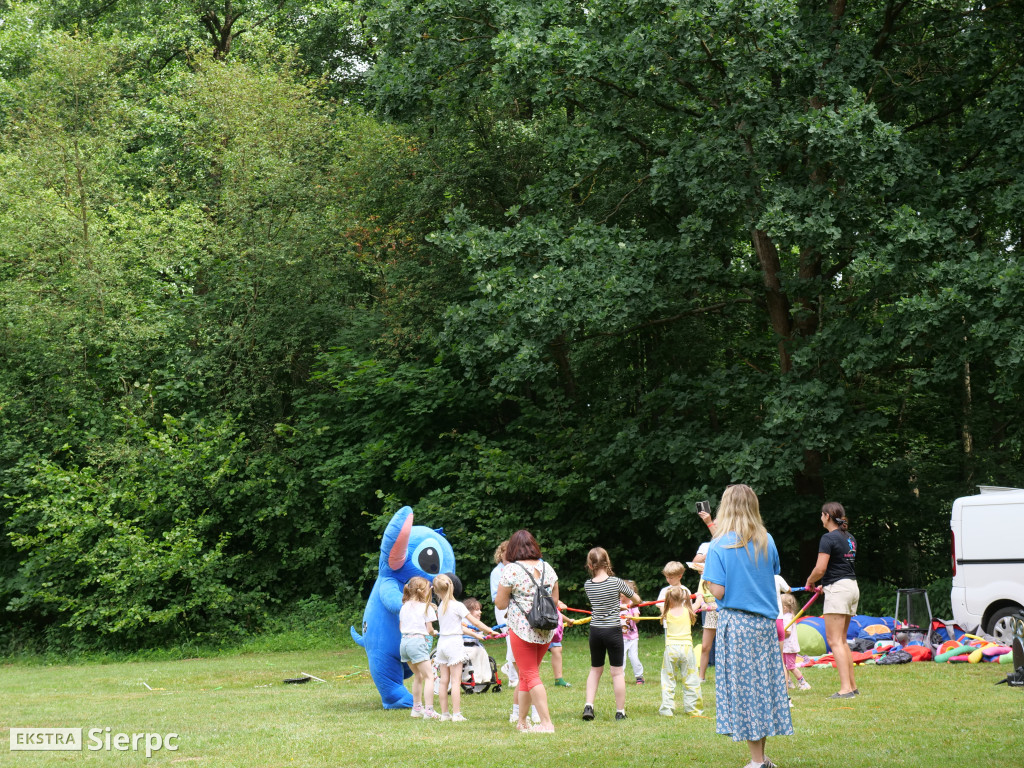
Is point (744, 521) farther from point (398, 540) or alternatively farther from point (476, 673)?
point (476, 673)

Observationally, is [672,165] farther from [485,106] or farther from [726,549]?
[726,549]

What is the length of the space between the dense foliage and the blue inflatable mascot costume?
178 inches

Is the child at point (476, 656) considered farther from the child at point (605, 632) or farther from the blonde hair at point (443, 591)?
the child at point (605, 632)

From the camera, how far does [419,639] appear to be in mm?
9367

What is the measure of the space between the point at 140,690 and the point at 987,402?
1458cm

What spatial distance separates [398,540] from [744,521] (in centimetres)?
499

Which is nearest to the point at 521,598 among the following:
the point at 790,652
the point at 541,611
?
the point at 541,611

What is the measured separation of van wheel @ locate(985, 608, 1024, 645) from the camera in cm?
1241

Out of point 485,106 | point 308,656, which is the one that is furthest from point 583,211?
point 308,656

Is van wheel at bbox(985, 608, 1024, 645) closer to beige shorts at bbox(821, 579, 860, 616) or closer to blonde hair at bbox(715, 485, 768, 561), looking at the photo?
beige shorts at bbox(821, 579, 860, 616)

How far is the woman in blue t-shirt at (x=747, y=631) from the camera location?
6234mm

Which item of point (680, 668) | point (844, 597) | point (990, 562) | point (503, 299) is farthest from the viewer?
point (503, 299)

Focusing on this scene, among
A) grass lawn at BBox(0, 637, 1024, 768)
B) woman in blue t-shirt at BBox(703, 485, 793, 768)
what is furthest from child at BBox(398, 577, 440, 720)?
woman in blue t-shirt at BBox(703, 485, 793, 768)

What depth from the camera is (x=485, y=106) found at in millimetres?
18516
